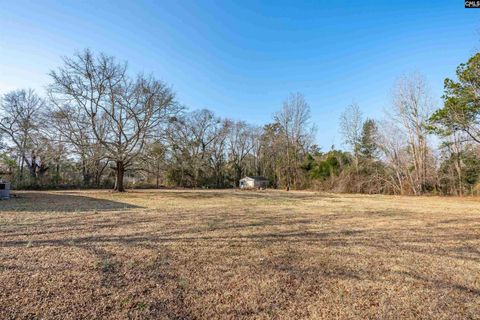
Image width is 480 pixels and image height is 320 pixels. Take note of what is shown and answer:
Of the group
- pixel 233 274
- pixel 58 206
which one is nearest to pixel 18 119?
pixel 58 206

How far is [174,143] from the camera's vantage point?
15.8 m

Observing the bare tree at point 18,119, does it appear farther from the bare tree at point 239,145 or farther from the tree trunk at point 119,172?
the bare tree at point 239,145

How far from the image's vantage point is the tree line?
47.4 ft

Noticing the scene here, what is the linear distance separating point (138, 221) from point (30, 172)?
25.1m

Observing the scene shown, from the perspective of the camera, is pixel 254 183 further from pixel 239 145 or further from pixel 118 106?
pixel 118 106

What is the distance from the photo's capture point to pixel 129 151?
15305mm

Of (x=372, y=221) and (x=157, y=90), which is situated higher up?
(x=157, y=90)

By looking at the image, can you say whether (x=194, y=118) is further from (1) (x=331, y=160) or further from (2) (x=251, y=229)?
(2) (x=251, y=229)

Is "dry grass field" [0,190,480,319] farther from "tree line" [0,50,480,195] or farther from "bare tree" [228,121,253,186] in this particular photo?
"bare tree" [228,121,253,186]

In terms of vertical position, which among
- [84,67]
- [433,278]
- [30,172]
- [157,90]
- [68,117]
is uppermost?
[84,67]

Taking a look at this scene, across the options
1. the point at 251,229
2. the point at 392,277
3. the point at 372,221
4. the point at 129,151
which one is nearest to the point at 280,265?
the point at 392,277

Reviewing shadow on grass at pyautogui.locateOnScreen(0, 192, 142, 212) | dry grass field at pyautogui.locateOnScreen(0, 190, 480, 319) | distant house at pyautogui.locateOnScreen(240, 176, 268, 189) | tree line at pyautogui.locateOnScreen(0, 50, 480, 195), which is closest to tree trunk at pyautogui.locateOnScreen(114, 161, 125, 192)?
Answer: tree line at pyautogui.locateOnScreen(0, 50, 480, 195)

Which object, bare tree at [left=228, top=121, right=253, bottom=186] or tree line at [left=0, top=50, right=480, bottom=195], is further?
bare tree at [left=228, top=121, right=253, bottom=186]

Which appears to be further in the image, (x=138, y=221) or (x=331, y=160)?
(x=331, y=160)
